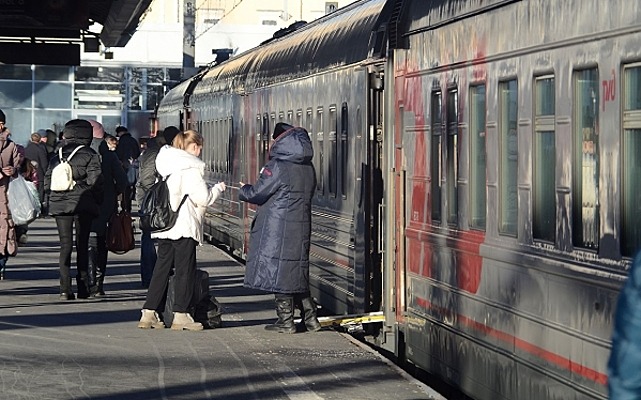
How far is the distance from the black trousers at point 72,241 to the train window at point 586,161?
886cm

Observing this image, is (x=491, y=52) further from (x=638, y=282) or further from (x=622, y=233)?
(x=638, y=282)

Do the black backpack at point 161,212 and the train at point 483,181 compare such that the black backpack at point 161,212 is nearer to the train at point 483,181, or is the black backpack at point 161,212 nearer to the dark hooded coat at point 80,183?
the train at point 483,181

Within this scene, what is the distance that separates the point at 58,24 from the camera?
22422 mm

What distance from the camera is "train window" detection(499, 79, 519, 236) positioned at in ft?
28.0

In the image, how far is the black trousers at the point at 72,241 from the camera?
614 inches

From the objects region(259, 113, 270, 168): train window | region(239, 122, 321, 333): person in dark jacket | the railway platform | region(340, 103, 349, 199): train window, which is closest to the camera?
the railway platform

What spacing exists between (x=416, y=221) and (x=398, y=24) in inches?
58.9

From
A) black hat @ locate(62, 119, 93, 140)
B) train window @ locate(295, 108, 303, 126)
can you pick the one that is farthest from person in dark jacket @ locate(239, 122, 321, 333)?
train window @ locate(295, 108, 303, 126)

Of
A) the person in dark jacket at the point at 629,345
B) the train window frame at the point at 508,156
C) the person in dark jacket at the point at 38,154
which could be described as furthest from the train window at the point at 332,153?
the person in dark jacket at the point at 38,154

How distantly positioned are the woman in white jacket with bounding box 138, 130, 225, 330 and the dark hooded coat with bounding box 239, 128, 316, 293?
1.56 ft

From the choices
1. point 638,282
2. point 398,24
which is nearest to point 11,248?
point 398,24

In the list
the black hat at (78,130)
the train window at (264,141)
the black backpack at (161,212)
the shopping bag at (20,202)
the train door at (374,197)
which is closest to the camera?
the train door at (374,197)

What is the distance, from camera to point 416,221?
11.1 m

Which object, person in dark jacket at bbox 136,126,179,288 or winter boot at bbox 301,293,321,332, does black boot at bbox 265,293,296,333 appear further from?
person in dark jacket at bbox 136,126,179,288
